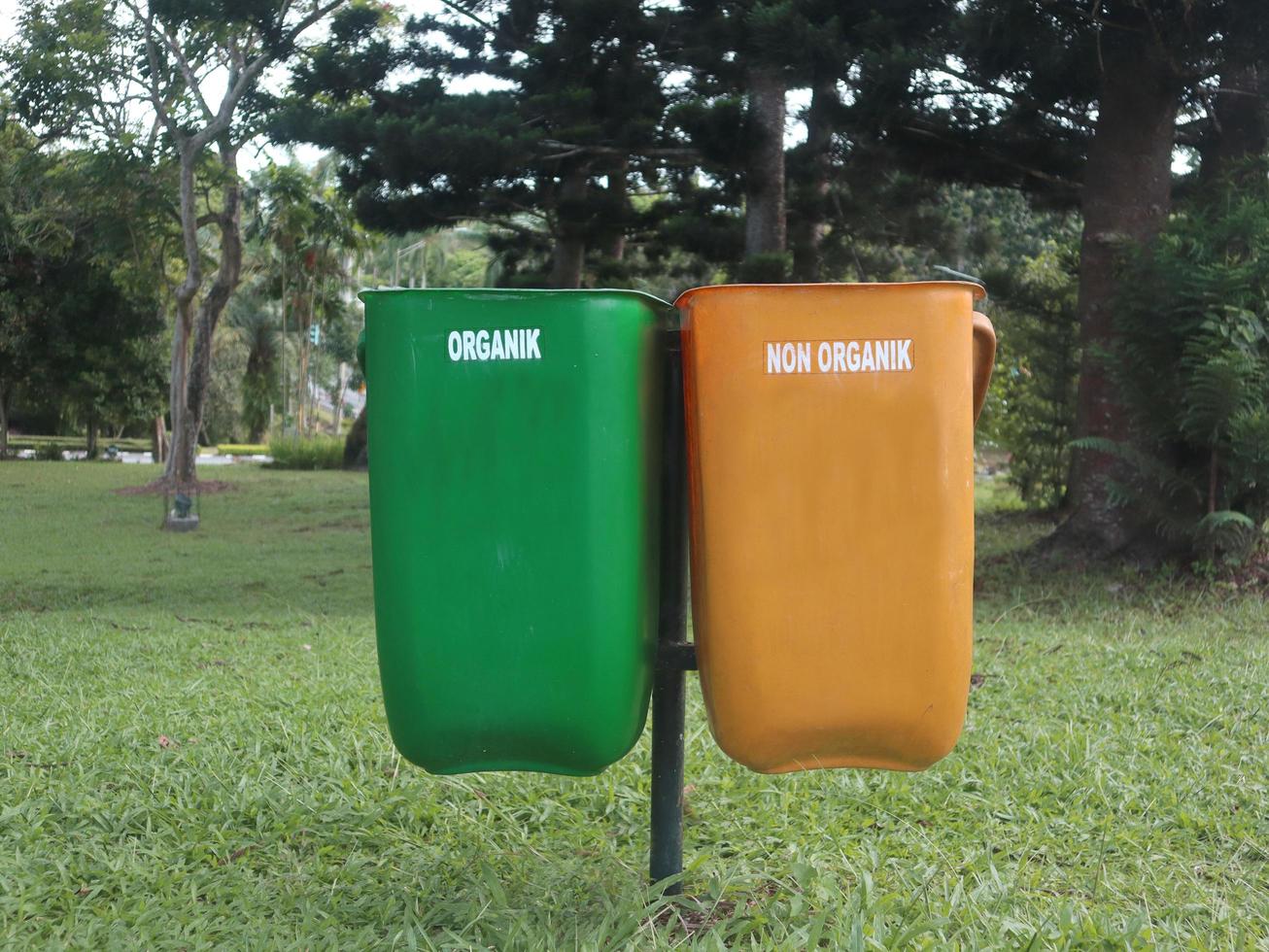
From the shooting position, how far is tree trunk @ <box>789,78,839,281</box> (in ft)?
24.3

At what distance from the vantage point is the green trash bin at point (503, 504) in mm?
1934

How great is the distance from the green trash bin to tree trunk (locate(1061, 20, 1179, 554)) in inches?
→ 220

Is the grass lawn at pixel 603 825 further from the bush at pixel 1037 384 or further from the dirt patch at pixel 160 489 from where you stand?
the dirt patch at pixel 160 489

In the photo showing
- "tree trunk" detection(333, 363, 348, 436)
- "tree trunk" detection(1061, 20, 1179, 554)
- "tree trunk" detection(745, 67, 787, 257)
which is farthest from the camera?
"tree trunk" detection(333, 363, 348, 436)

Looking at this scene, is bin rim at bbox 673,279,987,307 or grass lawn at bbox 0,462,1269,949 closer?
bin rim at bbox 673,279,987,307

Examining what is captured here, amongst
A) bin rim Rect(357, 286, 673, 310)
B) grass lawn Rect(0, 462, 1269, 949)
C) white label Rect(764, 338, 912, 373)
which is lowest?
grass lawn Rect(0, 462, 1269, 949)

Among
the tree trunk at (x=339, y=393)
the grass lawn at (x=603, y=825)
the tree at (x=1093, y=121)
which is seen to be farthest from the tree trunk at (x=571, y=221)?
the tree trunk at (x=339, y=393)

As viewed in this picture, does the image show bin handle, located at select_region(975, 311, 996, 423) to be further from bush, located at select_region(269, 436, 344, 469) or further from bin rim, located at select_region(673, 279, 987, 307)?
bush, located at select_region(269, 436, 344, 469)

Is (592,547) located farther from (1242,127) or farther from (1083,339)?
(1242,127)

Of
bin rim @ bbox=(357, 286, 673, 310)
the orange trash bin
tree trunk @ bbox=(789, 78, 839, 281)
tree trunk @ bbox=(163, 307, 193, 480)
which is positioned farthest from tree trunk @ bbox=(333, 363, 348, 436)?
the orange trash bin

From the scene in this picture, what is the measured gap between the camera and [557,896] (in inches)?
92.4

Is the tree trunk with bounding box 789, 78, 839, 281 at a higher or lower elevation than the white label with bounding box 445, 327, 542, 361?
higher

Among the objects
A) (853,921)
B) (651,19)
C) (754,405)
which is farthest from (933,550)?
(651,19)

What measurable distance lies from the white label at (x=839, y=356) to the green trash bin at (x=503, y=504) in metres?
0.25
